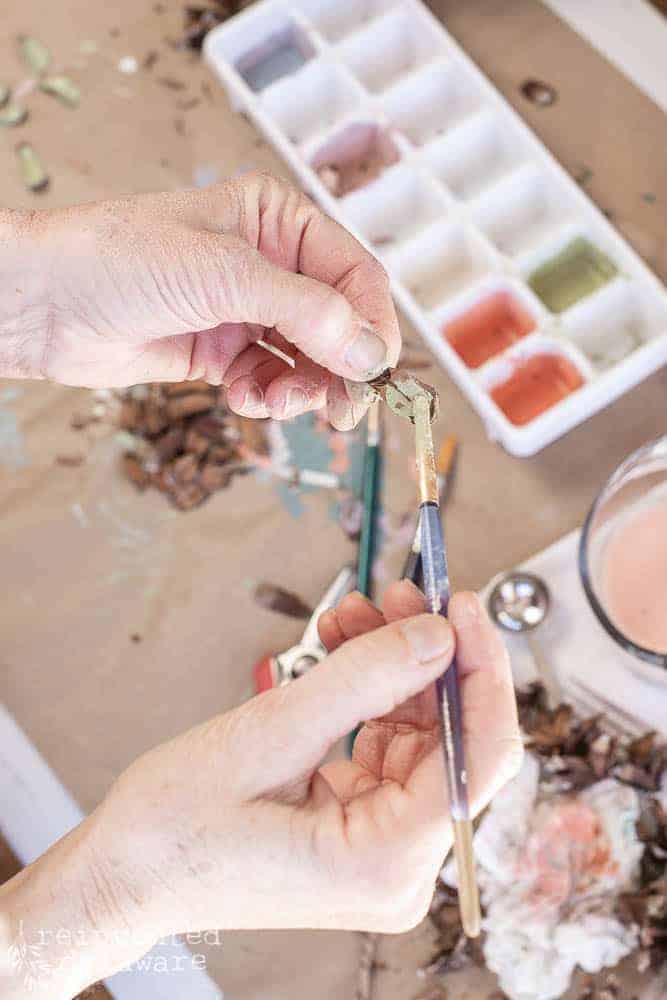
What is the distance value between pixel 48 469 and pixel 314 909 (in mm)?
606

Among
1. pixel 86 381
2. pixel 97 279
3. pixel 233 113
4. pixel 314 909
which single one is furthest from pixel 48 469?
pixel 314 909

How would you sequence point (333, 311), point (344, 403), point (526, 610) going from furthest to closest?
point (526, 610) < point (344, 403) < point (333, 311)

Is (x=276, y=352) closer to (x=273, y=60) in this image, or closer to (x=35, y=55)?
(x=273, y=60)

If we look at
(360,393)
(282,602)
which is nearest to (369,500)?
(282,602)

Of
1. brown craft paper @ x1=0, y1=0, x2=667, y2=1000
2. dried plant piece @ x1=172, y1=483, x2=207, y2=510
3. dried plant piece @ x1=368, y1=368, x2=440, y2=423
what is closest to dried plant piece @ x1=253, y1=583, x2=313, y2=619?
brown craft paper @ x1=0, y1=0, x2=667, y2=1000

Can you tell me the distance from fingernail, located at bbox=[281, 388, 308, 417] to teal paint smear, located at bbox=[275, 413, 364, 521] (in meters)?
0.22

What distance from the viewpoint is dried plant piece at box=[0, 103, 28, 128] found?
1.18 metres

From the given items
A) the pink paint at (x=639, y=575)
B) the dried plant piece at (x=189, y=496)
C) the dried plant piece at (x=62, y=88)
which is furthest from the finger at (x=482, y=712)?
the dried plant piece at (x=62, y=88)

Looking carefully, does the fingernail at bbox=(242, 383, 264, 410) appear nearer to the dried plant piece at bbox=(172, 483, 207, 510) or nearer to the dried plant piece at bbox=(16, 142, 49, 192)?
the dried plant piece at bbox=(172, 483, 207, 510)

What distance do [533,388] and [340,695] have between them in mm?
521

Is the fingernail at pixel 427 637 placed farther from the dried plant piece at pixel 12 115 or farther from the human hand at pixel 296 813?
the dried plant piece at pixel 12 115

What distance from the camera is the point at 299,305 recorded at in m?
0.69

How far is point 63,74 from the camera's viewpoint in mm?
1199

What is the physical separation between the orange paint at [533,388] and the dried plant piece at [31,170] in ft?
2.00
